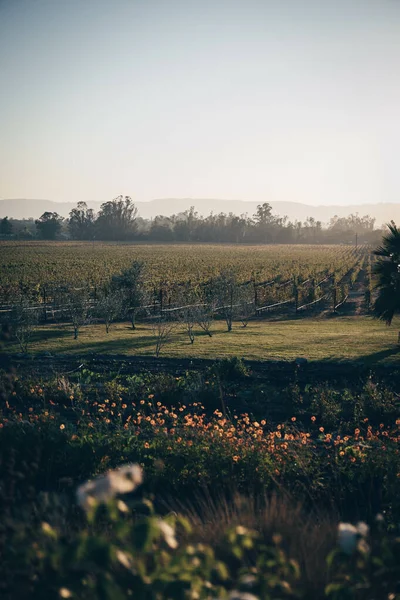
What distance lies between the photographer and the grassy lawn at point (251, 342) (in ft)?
47.9

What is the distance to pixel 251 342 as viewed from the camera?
16.6 m

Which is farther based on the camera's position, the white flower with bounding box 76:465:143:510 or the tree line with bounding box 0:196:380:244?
the tree line with bounding box 0:196:380:244

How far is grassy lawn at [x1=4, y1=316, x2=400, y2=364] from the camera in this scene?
14586mm

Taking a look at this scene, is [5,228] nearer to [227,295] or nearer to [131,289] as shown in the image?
[131,289]

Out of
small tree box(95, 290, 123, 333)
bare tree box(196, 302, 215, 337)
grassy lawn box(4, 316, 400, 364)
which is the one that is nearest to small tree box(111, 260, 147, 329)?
grassy lawn box(4, 316, 400, 364)

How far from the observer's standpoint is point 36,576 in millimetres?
2902

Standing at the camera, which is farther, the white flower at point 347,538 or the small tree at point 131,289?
the small tree at point 131,289

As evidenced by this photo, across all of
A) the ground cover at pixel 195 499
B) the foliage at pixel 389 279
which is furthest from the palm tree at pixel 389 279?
the ground cover at pixel 195 499

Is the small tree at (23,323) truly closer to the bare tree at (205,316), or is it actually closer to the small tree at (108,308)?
the small tree at (108,308)

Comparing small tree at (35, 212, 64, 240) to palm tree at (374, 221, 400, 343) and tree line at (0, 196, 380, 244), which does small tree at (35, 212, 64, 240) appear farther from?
palm tree at (374, 221, 400, 343)

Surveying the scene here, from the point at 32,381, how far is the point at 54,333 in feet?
26.6

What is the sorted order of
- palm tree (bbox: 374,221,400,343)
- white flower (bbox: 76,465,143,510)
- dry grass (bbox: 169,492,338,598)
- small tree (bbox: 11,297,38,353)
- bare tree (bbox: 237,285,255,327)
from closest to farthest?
white flower (bbox: 76,465,143,510) → dry grass (bbox: 169,492,338,598) → palm tree (bbox: 374,221,400,343) → small tree (bbox: 11,297,38,353) → bare tree (bbox: 237,285,255,327)

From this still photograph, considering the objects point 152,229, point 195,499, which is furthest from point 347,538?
point 152,229

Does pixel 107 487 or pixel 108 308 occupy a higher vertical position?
pixel 107 487
